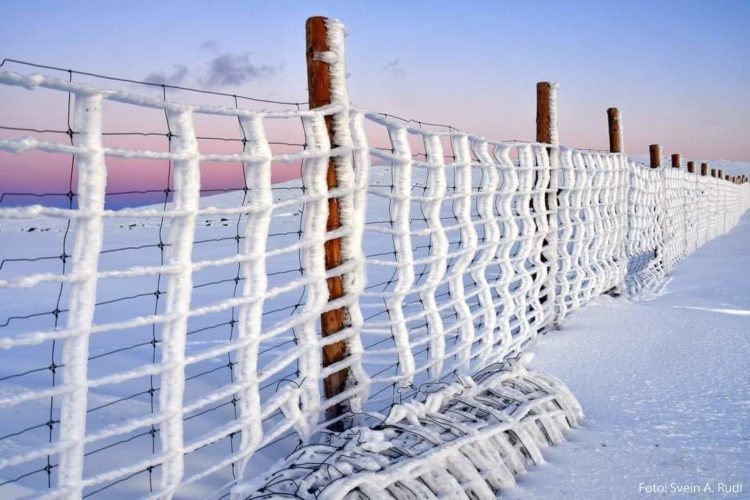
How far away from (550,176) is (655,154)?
23.3 feet

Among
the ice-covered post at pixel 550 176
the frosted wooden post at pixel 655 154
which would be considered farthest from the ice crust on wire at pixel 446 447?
the frosted wooden post at pixel 655 154

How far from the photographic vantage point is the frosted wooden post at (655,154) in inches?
443

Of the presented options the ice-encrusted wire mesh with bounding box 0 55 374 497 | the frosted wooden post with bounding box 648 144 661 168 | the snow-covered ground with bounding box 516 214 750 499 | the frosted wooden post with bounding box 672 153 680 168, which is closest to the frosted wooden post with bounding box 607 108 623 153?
the snow-covered ground with bounding box 516 214 750 499

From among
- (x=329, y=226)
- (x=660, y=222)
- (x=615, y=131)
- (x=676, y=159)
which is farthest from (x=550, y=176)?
(x=676, y=159)

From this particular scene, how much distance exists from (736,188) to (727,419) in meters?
22.8

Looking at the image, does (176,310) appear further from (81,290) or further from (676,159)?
(676,159)

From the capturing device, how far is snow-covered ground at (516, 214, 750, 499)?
2.38 metres

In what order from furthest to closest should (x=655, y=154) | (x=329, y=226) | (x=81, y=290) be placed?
(x=655, y=154) < (x=329, y=226) < (x=81, y=290)

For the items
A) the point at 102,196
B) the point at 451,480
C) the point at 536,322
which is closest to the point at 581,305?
the point at 536,322

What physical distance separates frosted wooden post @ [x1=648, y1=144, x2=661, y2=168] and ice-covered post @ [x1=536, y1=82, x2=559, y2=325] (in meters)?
6.80

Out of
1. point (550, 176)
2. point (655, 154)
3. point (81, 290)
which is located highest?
point (655, 154)

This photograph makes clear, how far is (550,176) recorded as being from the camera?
518 cm

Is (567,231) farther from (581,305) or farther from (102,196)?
(102,196)

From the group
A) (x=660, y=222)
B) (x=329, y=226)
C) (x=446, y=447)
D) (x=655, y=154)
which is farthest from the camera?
(x=655, y=154)
